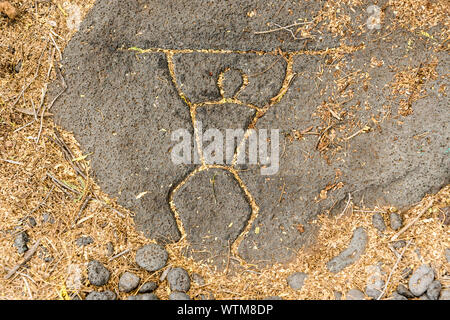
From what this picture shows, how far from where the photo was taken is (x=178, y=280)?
2.87m

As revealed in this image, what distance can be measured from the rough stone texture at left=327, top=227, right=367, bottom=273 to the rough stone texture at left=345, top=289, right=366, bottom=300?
0.15 meters

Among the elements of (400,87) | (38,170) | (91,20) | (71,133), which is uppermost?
(91,20)

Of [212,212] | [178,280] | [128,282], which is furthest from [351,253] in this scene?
[128,282]

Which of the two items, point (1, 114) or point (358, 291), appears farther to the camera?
point (1, 114)

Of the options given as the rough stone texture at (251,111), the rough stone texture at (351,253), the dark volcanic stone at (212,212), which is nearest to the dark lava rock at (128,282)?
the rough stone texture at (251,111)

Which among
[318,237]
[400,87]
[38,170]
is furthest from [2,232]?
[400,87]

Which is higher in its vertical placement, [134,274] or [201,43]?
[201,43]

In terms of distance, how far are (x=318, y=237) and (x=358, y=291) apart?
0.41 m

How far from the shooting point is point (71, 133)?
10.00 ft

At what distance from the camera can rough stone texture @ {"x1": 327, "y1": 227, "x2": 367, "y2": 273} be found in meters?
2.92

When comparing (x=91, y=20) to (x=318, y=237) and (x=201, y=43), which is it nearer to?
(x=201, y=43)

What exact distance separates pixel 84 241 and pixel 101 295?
368 millimetres

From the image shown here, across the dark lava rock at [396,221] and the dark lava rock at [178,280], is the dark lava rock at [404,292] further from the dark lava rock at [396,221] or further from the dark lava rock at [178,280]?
the dark lava rock at [178,280]

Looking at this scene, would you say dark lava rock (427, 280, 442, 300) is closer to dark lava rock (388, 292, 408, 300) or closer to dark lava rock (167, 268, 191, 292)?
dark lava rock (388, 292, 408, 300)
